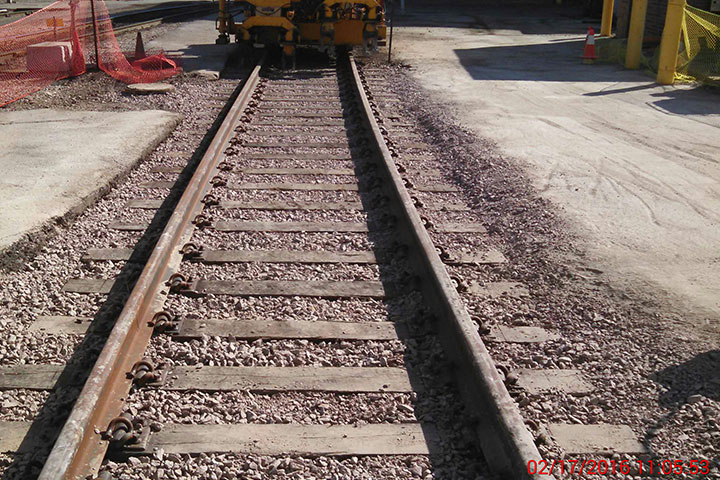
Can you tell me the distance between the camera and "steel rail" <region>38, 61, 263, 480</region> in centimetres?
303

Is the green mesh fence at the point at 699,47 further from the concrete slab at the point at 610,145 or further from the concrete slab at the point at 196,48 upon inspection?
the concrete slab at the point at 196,48

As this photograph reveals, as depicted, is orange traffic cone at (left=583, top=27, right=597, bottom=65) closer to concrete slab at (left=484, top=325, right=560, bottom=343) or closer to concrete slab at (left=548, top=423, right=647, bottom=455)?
concrete slab at (left=484, top=325, right=560, bottom=343)

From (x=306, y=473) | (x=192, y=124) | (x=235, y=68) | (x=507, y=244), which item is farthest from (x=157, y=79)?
(x=306, y=473)

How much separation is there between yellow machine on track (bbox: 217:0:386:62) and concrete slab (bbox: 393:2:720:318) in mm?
1307

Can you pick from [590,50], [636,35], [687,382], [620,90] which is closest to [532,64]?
[590,50]

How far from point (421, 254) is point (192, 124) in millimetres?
5736

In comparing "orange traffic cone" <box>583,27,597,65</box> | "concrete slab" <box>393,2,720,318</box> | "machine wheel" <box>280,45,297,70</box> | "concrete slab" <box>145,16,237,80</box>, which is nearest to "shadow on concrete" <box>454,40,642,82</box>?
"concrete slab" <box>393,2,720,318</box>

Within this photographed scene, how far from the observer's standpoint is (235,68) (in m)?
15.1

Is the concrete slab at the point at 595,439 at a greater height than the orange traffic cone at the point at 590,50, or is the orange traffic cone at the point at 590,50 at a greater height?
the orange traffic cone at the point at 590,50

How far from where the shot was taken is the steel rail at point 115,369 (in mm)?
3027

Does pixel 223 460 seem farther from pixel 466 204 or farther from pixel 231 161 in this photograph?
pixel 231 161

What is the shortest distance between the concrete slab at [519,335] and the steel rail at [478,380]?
323 millimetres
